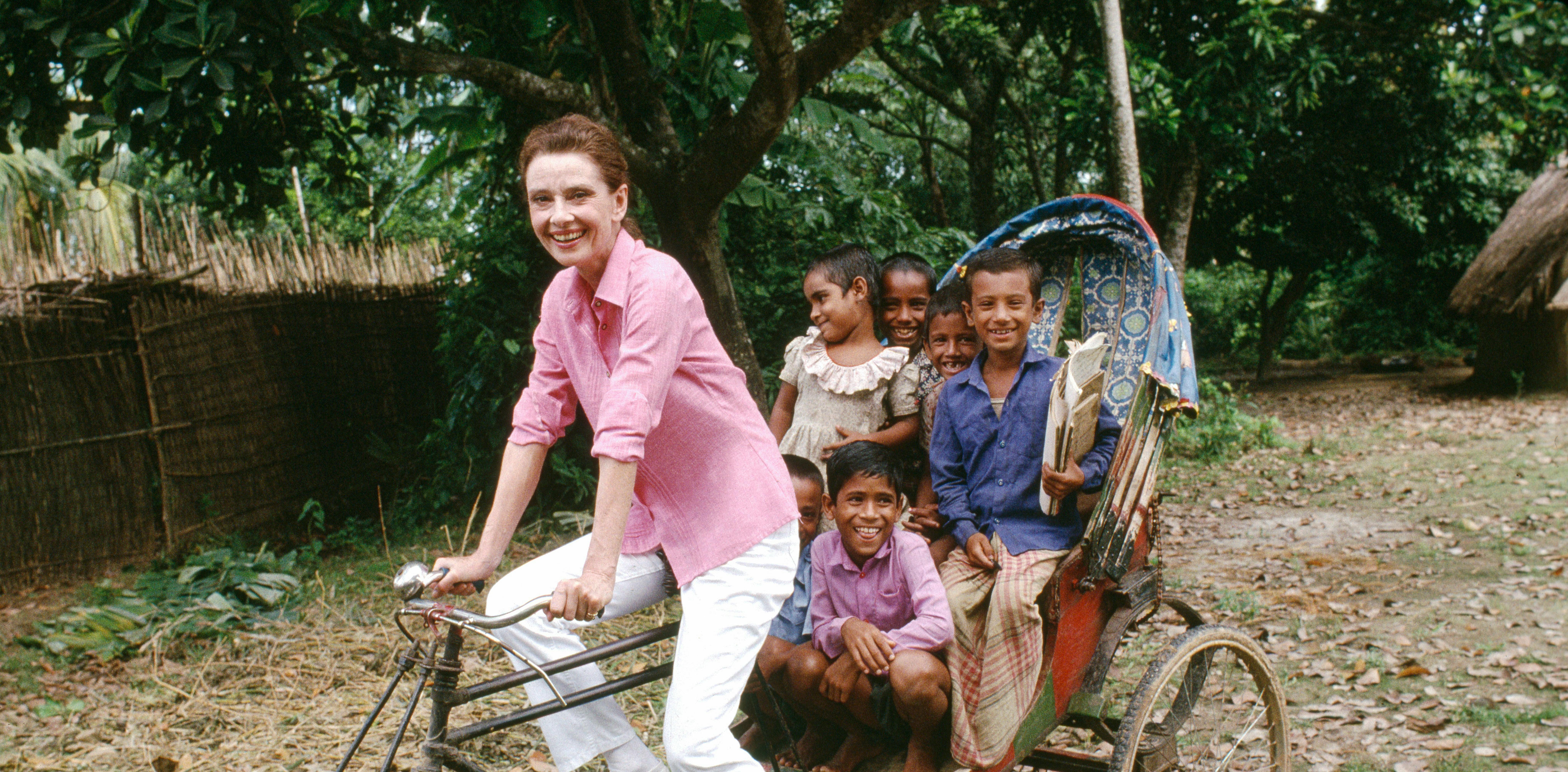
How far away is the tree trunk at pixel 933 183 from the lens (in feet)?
41.3

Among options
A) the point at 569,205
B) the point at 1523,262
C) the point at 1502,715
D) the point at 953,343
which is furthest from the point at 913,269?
the point at 1523,262

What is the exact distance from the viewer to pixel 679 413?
7.11 feet

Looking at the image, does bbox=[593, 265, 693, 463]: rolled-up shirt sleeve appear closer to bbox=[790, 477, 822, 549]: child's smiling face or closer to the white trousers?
the white trousers

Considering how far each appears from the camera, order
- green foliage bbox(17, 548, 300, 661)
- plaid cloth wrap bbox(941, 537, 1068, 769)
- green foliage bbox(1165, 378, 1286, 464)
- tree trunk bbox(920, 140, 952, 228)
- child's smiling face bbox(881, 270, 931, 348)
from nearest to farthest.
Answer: plaid cloth wrap bbox(941, 537, 1068, 769), child's smiling face bbox(881, 270, 931, 348), green foliage bbox(17, 548, 300, 661), green foliage bbox(1165, 378, 1286, 464), tree trunk bbox(920, 140, 952, 228)

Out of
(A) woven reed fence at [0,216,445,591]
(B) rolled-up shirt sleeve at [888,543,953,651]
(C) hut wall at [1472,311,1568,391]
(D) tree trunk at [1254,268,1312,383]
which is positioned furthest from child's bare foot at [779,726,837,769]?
(D) tree trunk at [1254,268,1312,383]

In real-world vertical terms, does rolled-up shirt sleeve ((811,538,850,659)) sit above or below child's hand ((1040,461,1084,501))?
below

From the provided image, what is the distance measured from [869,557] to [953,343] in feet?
2.92

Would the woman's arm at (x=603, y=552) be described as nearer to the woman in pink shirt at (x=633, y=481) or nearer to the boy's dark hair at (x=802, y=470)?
the woman in pink shirt at (x=633, y=481)

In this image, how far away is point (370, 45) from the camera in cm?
444

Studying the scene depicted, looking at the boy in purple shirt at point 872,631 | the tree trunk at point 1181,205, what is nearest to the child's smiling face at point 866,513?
the boy in purple shirt at point 872,631

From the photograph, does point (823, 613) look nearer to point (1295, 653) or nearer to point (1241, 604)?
point (1295, 653)

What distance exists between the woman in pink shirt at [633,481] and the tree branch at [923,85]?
8422 mm

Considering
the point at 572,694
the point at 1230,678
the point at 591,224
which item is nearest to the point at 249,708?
the point at 572,694

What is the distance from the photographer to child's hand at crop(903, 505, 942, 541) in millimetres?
2936
